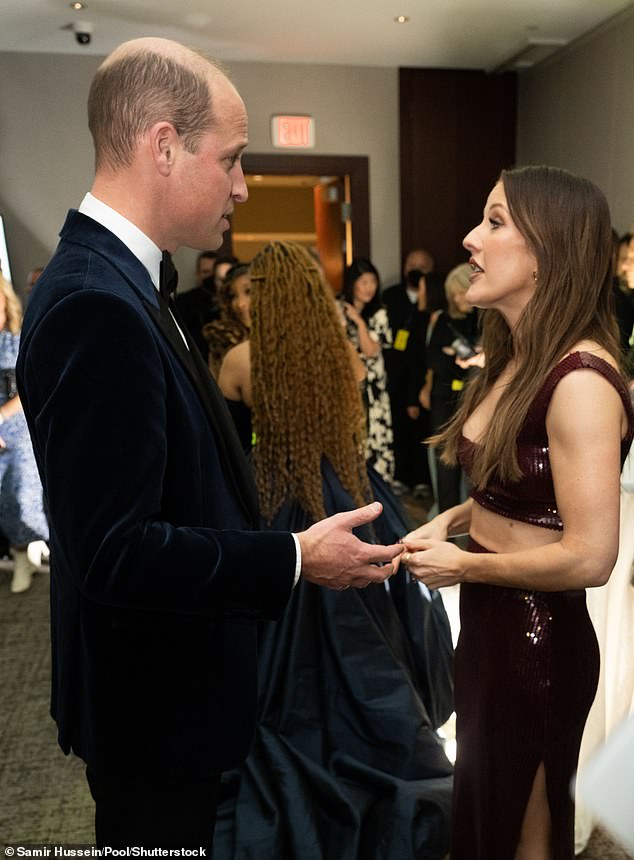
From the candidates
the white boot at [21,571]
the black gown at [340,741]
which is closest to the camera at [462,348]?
→ the black gown at [340,741]

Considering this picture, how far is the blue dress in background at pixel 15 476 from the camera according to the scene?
3750 mm

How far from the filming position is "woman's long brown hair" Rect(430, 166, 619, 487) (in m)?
1.33

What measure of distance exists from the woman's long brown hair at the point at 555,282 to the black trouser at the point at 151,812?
0.77 meters

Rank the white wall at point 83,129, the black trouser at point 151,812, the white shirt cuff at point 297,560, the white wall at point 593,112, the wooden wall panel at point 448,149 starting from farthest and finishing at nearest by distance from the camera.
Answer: the wooden wall panel at point 448,149 → the white wall at point 83,129 → the white wall at point 593,112 → the black trouser at point 151,812 → the white shirt cuff at point 297,560

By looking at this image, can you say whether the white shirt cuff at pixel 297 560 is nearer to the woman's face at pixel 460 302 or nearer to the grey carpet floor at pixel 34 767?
the grey carpet floor at pixel 34 767

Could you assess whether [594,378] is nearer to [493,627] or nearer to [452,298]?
[493,627]

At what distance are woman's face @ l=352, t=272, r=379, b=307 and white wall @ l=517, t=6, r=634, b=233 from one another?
1792mm

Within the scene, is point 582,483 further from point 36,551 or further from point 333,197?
point 333,197

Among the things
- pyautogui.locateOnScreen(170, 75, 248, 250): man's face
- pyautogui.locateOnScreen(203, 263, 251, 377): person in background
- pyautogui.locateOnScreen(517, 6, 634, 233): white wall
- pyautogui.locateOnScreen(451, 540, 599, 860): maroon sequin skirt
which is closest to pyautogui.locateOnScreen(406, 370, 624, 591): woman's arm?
pyautogui.locateOnScreen(451, 540, 599, 860): maroon sequin skirt

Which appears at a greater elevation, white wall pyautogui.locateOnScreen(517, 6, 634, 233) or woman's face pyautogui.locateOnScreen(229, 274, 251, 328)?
white wall pyautogui.locateOnScreen(517, 6, 634, 233)

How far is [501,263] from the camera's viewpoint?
4.55 feet

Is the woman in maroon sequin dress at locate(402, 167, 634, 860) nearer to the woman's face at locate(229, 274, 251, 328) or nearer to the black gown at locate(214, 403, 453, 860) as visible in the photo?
the black gown at locate(214, 403, 453, 860)

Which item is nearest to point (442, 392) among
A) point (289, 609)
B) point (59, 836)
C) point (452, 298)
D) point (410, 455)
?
point (452, 298)

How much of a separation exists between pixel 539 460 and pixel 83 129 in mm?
5751
